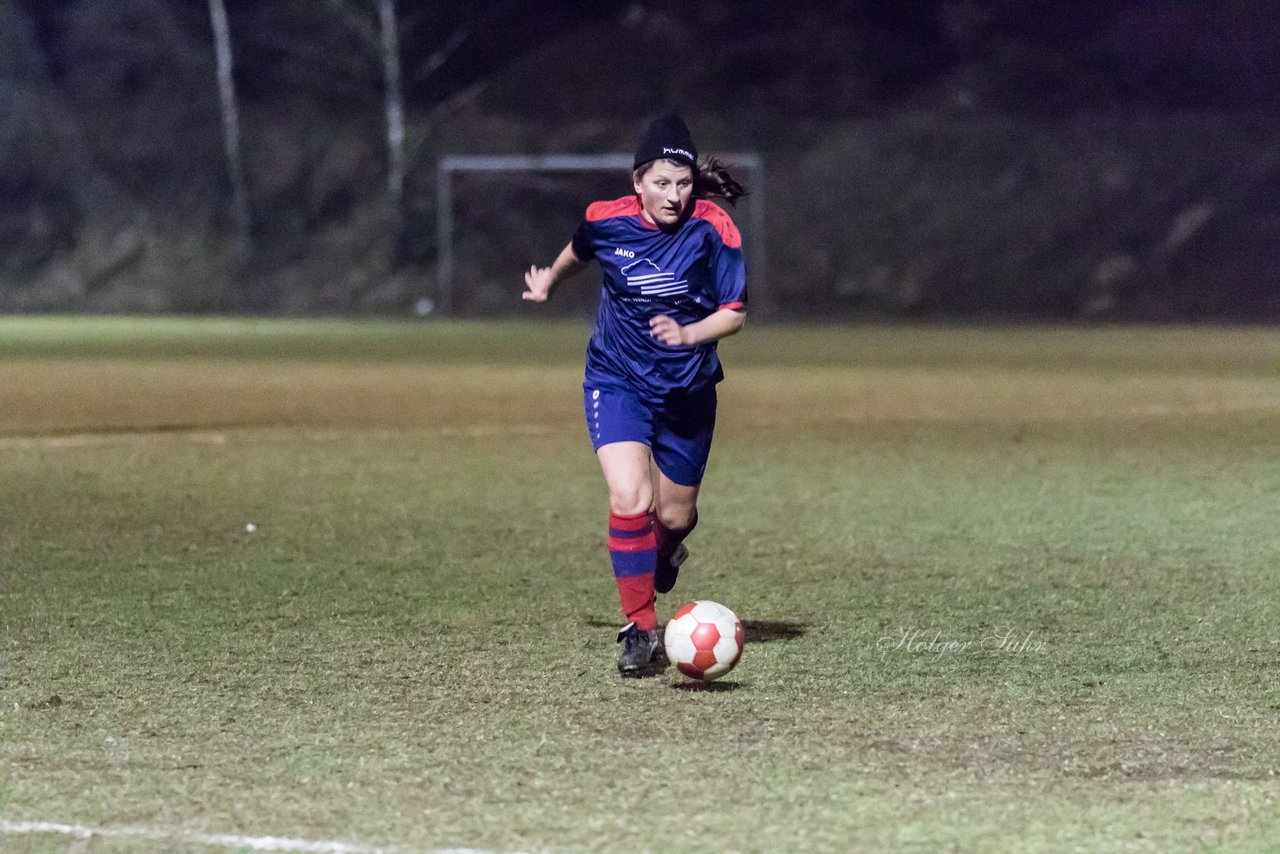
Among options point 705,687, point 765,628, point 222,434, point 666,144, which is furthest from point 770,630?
point 222,434

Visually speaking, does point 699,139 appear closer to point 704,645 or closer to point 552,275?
point 552,275

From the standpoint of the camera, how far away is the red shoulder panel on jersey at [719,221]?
233 inches

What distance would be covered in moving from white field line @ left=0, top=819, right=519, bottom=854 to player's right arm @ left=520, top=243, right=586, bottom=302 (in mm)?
2763

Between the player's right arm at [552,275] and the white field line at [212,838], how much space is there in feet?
9.07

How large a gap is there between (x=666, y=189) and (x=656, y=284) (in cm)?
32

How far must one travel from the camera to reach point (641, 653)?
222 inches

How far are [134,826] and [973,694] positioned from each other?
8.19 feet

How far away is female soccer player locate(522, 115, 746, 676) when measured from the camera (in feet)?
19.1

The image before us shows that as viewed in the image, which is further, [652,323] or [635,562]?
[635,562]

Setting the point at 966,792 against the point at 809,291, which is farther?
the point at 809,291

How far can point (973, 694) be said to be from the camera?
5289 mm

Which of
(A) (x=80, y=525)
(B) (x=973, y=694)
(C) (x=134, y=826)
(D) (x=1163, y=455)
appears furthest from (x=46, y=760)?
(D) (x=1163, y=455)

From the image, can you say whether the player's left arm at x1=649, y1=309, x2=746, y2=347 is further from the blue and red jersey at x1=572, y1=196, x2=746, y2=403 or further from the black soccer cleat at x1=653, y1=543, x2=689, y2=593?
the black soccer cleat at x1=653, y1=543, x2=689, y2=593

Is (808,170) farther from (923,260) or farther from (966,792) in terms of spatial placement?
(966,792)
